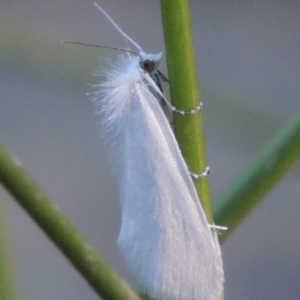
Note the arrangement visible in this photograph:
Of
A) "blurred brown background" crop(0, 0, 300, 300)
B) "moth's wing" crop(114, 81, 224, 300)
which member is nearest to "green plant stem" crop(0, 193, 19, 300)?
"moth's wing" crop(114, 81, 224, 300)

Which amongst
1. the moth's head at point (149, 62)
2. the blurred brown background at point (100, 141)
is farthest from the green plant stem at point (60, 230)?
the blurred brown background at point (100, 141)

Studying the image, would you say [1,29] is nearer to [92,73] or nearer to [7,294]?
[92,73]

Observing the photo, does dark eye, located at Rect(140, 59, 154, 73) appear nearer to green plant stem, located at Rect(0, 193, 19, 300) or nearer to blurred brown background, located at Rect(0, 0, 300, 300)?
green plant stem, located at Rect(0, 193, 19, 300)

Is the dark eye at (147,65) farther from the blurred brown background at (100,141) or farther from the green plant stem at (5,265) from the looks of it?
the blurred brown background at (100,141)

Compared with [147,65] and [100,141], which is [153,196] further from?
[100,141]

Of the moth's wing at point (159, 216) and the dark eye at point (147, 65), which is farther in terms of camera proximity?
the dark eye at point (147, 65)

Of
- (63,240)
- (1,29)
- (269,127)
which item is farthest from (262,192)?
(1,29)
